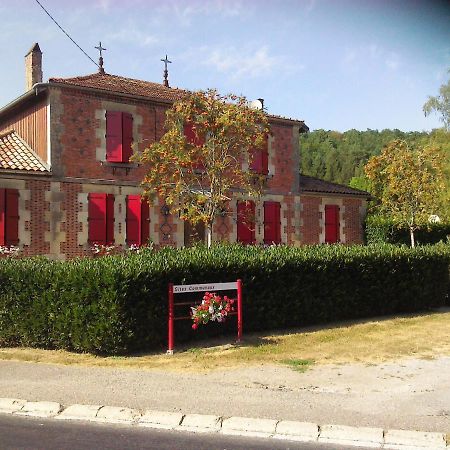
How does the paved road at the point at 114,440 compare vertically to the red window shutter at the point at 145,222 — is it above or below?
below

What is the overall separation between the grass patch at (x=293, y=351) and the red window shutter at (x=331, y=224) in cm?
1219

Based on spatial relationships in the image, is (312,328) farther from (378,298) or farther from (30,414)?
(30,414)

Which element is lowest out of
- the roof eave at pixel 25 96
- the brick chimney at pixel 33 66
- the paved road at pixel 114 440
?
the paved road at pixel 114 440

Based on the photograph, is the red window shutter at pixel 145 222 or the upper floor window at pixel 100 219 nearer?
the upper floor window at pixel 100 219

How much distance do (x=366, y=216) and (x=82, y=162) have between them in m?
13.9

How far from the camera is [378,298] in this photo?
13.2 m

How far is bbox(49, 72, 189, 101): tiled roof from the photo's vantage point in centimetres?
1798

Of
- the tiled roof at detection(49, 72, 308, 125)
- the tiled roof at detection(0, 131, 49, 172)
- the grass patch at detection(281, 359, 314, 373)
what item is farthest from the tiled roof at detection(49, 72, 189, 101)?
the grass patch at detection(281, 359, 314, 373)

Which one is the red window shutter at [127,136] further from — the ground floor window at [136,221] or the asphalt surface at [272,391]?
the asphalt surface at [272,391]

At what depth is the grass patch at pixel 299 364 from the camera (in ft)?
27.0

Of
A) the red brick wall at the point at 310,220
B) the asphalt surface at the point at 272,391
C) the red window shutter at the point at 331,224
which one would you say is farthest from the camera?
the red window shutter at the point at 331,224

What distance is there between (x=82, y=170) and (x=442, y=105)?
27.0 meters

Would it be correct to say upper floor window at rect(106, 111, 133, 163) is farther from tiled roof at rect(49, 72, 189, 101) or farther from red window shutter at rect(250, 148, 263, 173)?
red window shutter at rect(250, 148, 263, 173)

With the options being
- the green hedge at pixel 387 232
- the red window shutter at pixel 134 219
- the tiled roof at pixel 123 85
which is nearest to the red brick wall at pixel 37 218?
the red window shutter at pixel 134 219
